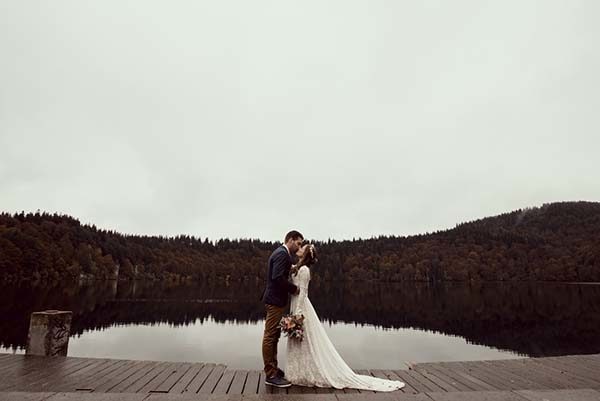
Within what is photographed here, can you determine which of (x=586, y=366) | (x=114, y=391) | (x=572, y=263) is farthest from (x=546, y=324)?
(x=572, y=263)

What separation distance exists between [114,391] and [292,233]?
4.27 meters

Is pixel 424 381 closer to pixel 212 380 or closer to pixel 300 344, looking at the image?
pixel 300 344

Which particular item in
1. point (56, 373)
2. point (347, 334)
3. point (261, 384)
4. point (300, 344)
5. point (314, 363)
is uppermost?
point (300, 344)

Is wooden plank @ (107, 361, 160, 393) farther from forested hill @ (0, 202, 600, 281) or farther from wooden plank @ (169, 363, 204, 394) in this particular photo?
forested hill @ (0, 202, 600, 281)

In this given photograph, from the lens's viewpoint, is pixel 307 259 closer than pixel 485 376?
Yes

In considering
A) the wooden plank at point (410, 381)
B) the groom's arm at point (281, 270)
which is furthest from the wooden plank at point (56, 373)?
the wooden plank at point (410, 381)

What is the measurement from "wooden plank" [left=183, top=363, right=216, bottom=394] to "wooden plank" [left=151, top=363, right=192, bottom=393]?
319 mm

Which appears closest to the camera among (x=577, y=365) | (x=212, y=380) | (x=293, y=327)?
(x=293, y=327)

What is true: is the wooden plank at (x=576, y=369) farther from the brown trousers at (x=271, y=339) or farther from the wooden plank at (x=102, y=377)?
the wooden plank at (x=102, y=377)

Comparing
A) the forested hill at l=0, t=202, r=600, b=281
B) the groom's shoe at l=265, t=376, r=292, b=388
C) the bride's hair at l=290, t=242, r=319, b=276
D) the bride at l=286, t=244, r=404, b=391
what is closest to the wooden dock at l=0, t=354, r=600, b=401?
the groom's shoe at l=265, t=376, r=292, b=388

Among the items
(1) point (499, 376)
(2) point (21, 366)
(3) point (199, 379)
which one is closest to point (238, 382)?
(3) point (199, 379)

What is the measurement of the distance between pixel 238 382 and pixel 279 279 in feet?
7.03

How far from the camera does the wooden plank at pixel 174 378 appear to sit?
679 cm

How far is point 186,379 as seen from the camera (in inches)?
293
